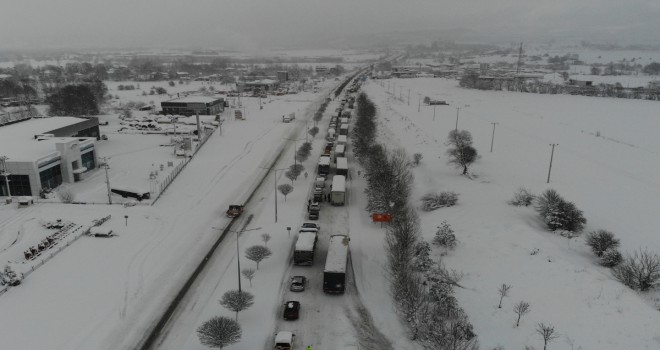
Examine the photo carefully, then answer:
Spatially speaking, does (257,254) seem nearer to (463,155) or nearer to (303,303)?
(303,303)

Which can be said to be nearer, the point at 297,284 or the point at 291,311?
the point at 291,311

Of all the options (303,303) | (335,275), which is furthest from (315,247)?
(303,303)

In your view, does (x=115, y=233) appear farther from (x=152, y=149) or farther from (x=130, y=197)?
(x=152, y=149)

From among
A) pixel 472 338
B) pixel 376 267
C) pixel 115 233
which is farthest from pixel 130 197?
pixel 472 338

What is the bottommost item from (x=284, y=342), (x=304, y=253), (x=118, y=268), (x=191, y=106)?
(x=118, y=268)

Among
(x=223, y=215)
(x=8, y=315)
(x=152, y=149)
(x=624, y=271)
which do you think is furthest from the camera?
(x=152, y=149)

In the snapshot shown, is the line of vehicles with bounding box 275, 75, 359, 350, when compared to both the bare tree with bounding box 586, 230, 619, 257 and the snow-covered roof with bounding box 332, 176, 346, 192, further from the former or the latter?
the bare tree with bounding box 586, 230, 619, 257
